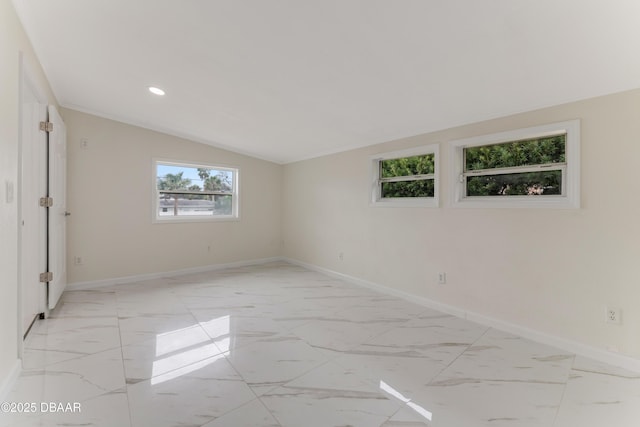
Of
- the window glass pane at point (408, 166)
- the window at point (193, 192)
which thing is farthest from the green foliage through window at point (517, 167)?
the window at point (193, 192)

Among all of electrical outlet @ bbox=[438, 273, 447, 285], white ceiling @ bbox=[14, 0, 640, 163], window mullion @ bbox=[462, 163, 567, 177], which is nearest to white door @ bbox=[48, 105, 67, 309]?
white ceiling @ bbox=[14, 0, 640, 163]

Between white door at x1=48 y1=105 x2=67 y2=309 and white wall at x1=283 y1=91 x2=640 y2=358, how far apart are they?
3617mm

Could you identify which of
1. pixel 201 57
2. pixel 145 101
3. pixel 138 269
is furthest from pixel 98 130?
pixel 201 57

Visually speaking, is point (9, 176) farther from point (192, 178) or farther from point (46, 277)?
point (192, 178)

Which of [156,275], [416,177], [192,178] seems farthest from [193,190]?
[416,177]

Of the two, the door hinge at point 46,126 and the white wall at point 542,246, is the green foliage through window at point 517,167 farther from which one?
the door hinge at point 46,126

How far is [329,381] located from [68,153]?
4438 mm

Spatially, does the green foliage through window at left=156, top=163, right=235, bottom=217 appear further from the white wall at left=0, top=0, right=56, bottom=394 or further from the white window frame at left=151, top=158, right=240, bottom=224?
the white wall at left=0, top=0, right=56, bottom=394

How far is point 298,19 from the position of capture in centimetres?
196

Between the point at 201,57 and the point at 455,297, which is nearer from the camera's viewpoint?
the point at 201,57

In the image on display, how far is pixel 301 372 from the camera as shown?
2.13 m

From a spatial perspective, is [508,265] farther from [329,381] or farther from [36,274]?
[36,274]

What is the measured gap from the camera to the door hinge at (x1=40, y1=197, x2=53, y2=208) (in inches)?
116

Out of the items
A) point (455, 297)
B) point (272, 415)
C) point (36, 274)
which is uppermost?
point (36, 274)
